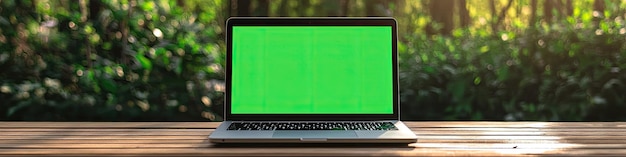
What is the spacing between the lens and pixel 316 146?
1061mm

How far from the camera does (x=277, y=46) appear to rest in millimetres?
1280

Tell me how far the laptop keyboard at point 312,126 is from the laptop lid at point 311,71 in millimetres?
28

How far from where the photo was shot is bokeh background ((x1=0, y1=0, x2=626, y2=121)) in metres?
2.43

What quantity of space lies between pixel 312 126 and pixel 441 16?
2.00m

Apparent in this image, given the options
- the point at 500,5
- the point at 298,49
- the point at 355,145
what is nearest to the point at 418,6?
the point at 500,5

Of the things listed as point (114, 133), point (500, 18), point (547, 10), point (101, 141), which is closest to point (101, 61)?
point (114, 133)

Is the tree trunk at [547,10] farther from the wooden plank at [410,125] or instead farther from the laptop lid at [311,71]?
the laptop lid at [311,71]

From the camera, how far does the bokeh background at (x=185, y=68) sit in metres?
2.43

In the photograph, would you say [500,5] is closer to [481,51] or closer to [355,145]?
[481,51]

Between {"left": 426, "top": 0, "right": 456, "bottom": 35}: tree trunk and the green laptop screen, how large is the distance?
185 cm

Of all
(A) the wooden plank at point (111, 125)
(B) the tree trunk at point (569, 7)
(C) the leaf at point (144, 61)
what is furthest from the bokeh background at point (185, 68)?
(A) the wooden plank at point (111, 125)

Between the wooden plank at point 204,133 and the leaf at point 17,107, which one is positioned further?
the leaf at point 17,107

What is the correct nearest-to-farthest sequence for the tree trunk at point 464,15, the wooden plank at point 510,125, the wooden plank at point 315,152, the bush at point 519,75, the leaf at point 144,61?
the wooden plank at point 315,152, the wooden plank at point 510,125, the leaf at point 144,61, the bush at point 519,75, the tree trunk at point 464,15

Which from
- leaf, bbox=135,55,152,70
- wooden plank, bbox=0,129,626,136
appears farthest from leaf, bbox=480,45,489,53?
wooden plank, bbox=0,129,626,136
